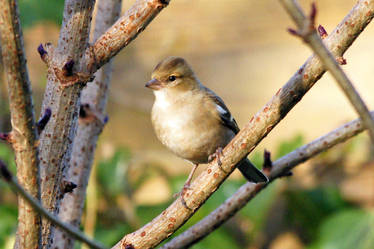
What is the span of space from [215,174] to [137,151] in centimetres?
251

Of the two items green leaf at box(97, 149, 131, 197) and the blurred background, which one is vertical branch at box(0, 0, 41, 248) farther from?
green leaf at box(97, 149, 131, 197)

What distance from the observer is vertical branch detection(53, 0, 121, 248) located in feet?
6.31

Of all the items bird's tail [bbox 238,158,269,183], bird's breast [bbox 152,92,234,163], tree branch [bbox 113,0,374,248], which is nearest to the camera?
tree branch [bbox 113,0,374,248]

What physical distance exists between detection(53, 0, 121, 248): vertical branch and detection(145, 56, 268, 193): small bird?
0.74ft

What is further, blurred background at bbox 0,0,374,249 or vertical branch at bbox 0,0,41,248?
blurred background at bbox 0,0,374,249

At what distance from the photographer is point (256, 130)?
4.47 ft

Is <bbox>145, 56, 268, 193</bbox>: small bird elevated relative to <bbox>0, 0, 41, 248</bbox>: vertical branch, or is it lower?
lower

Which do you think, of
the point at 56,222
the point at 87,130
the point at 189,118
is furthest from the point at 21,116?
the point at 189,118

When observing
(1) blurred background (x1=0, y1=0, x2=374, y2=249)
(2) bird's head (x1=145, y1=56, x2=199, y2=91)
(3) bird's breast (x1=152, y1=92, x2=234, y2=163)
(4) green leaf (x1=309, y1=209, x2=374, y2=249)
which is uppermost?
(2) bird's head (x1=145, y1=56, x2=199, y2=91)

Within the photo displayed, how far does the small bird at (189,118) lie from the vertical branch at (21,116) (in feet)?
2.38

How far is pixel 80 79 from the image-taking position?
4.66ft

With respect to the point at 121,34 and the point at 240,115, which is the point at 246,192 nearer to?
→ the point at 121,34

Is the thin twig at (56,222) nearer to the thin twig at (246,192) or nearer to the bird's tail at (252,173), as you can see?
the thin twig at (246,192)

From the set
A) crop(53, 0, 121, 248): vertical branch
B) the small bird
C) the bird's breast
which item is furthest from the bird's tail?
crop(53, 0, 121, 248): vertical branch
